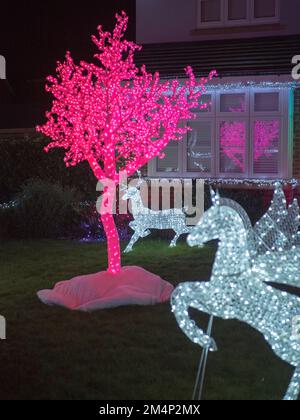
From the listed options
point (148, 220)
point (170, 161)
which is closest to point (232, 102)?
point (170, 161)

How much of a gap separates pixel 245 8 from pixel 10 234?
7.96 m

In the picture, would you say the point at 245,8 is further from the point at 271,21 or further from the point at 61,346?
the point at 61,346

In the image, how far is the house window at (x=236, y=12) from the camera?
15.6 metres

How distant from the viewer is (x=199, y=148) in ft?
51.2

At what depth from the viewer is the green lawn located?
537 centimetres

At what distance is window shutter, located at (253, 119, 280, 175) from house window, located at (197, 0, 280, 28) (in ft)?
8.90

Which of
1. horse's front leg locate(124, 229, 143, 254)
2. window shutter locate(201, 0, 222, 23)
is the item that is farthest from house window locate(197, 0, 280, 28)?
horse's front leg locate(124, 229, 143, 254)

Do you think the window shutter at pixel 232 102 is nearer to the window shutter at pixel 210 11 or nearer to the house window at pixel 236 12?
the house window at pixel 236 12

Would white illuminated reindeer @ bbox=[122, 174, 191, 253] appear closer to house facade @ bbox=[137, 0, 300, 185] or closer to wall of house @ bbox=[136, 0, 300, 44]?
house facade @ bbox=[137, 0, 300, 185]

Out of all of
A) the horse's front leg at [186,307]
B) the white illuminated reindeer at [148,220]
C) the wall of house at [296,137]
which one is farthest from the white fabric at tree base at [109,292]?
the wall of house at [296,137]

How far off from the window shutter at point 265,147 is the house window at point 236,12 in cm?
271

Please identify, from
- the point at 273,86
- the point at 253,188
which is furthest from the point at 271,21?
the point at 253,188

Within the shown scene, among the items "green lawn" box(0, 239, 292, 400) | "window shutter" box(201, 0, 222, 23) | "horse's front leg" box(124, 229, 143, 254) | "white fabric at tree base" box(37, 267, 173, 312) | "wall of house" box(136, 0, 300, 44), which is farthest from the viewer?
"wall of house" box(136, 0, 300, 44)

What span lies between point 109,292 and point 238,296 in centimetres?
352
